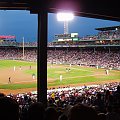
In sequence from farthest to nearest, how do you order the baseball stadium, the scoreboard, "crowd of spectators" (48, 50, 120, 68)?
1. the scoreboard
2. "crowd of spectators" (48, 50, 120, 68)
3. the baseball stadium

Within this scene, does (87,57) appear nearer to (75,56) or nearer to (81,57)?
(81,57)

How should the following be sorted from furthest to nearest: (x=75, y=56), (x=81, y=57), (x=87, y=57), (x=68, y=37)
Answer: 1. (x=68, y=37)
2. (x=75, y=56)
3. (x=81, y=57)
4. (x=87, y=57)

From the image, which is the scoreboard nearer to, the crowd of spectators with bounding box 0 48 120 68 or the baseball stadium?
the baseball stadium

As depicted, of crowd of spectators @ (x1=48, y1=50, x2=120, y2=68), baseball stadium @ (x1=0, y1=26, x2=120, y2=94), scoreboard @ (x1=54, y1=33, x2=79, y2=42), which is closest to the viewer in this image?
baseball stadium @ (x1=0, y1=26, x2=120, y2=94)

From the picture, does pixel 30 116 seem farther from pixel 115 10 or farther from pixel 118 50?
pixel 118 50

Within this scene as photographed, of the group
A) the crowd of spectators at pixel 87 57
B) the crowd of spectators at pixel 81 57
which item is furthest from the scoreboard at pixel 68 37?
the crowd of spectators at pixel 87 57

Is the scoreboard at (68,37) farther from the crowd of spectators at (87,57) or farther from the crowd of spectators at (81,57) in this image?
the crowd of spectators at (87,57)

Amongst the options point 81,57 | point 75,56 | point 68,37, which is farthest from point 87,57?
point 68,37

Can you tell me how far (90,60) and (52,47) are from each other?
55.3 ft

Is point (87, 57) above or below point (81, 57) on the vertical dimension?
below

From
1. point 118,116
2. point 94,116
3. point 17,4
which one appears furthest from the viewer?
point 17,4

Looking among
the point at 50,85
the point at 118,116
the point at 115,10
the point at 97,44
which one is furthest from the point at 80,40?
the point at 118,116

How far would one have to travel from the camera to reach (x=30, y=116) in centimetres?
254

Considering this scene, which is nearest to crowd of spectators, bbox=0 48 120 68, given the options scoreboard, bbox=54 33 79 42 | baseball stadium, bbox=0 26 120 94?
baseball stadium, bbox=0 26 120 94
